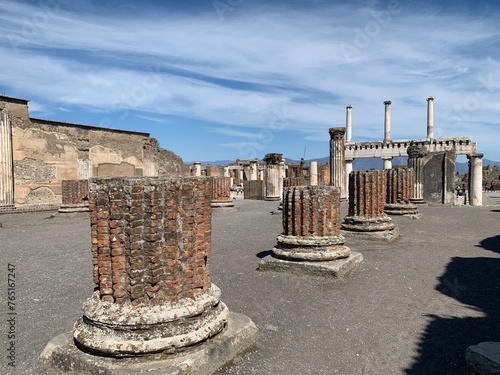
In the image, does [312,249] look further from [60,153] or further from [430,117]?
[430,117]

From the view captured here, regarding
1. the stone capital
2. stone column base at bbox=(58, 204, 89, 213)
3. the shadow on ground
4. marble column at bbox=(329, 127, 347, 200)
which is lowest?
the shadow on ground

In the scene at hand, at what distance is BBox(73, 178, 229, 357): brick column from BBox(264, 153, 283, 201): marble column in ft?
53.3

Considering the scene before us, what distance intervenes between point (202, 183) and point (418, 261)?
4839 mm

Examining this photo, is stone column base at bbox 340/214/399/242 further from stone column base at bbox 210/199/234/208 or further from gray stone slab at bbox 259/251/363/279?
stone column base at bbox 210/199/234/208

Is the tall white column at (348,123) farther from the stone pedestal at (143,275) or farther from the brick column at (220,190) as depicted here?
the stone pedestal at (143,275)

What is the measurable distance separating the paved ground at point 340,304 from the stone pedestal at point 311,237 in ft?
0.75

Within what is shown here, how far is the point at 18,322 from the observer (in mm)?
4051

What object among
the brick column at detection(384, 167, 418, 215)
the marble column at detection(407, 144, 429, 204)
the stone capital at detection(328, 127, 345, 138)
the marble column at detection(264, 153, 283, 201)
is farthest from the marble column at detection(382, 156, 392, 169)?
the brick column at detection(384, 167, 418, 215)

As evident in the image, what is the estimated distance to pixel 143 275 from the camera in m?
3.15

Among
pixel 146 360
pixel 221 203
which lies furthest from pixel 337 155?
pixel 146 360

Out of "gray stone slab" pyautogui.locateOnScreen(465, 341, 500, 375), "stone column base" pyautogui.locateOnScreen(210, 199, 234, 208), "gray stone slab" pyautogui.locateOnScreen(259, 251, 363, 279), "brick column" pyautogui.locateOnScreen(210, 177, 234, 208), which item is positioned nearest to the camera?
"gray stone slab" pyautogui.locateOnScreen(465, 341, 500, 375)

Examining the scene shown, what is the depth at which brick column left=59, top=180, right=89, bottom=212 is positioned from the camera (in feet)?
47.4

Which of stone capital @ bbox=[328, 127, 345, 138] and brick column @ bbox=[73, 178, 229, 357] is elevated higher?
stone capital @ bbox=[328, 127, 345, 138]

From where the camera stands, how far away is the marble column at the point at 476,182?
75.9 feet
